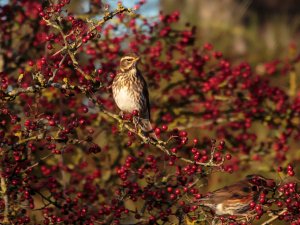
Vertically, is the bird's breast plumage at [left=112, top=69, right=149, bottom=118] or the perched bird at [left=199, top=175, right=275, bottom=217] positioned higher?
the bird's breast plumage at [left=112, top=69, right=149, bottom=118]

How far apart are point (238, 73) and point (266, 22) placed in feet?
42.0

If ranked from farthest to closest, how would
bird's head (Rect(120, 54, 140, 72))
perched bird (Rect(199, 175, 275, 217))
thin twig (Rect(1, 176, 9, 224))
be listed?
bird's head (Rect(120, 54, 140, 72)) < perched bird (Rect(199, 175, 275, 217)) < thin twig (Rect(1, 176, 9, 224))

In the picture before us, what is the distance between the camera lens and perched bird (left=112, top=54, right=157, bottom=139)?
6117 mm

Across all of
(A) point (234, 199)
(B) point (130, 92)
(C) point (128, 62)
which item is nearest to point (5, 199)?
(B) point (130, 92)

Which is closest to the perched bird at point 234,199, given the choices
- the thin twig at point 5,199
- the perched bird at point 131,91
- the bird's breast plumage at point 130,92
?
the perched bird at point 131,91

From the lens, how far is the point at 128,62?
6.31m

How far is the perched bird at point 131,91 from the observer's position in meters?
6.12

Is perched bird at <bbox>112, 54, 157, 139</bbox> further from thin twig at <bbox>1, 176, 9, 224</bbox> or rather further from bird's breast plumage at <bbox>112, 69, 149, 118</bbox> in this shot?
thin twig at <bbox>1, 176, 9, 224</bbox>

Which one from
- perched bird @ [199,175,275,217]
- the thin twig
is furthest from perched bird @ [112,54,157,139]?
the thin twig

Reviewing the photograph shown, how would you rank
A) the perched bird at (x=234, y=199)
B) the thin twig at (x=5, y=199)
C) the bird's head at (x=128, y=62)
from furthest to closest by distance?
the bird's head at (x=128, y=62) → the perched bird at (x=234, y=199) → the thin twig at (x=5, y=199)

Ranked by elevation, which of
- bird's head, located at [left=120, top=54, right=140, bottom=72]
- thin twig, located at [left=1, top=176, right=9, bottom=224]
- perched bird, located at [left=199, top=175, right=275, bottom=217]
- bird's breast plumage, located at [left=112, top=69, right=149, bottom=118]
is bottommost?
thin twig, located at [left=1, top=176, right=9, bottom=224]

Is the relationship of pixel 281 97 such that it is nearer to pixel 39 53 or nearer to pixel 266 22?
pixel 39 53

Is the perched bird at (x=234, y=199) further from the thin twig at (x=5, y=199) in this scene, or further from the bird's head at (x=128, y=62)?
the thin twig at (x=5, y=199)

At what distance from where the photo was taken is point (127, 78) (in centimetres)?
631
